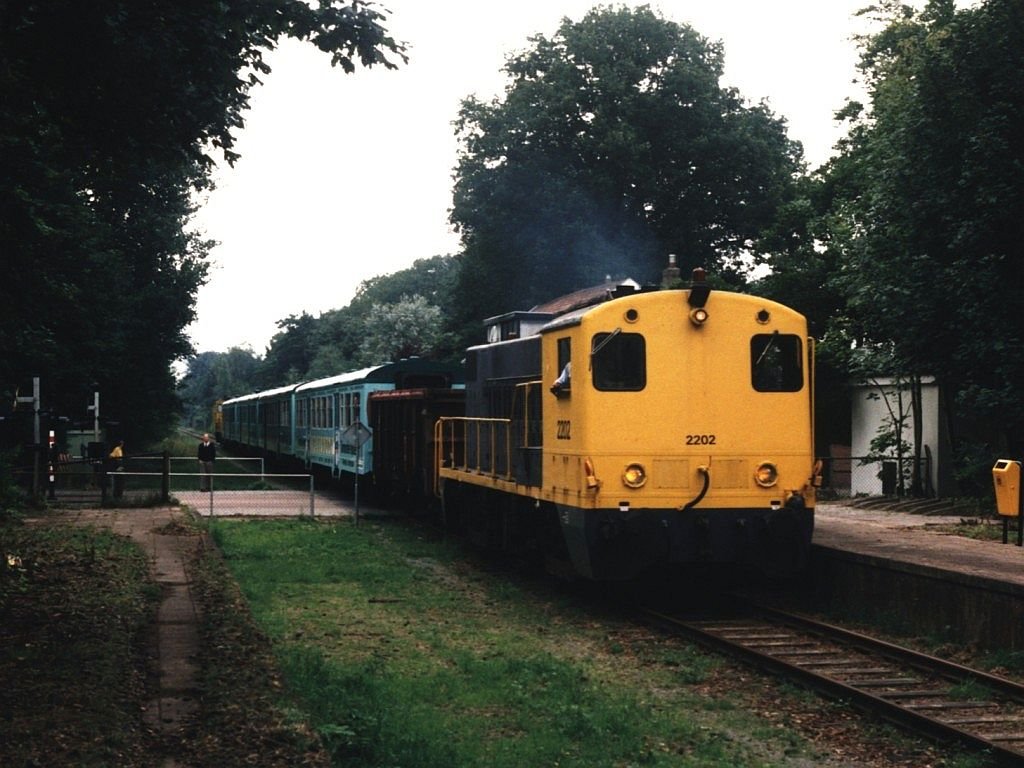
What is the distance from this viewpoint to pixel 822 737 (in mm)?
8695

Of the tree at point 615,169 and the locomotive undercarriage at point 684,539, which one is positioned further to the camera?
the tree at point 615,169

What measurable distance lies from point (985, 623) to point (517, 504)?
6.30 meters

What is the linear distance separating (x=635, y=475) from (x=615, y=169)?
38.0 meters

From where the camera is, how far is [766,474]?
13133 millimetres

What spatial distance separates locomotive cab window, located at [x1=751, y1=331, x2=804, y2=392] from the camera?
13398 millimetres

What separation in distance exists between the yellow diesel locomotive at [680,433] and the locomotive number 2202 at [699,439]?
1 cm

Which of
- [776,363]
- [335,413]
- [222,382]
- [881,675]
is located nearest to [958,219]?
[776,363]

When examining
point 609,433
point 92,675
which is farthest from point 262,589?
point 92,675

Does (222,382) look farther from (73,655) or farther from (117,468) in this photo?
(73,655)

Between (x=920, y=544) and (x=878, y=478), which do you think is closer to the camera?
(x=920, y=544)

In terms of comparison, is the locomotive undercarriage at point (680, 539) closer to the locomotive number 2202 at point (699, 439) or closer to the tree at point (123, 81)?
the locomotive number 2202 at point (699, 439)

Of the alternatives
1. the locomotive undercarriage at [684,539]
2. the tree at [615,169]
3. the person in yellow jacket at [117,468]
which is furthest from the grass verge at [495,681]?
the tree at [615,169]

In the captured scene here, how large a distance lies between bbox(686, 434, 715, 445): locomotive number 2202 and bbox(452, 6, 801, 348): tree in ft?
120

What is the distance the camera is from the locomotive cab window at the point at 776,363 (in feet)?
44.0
